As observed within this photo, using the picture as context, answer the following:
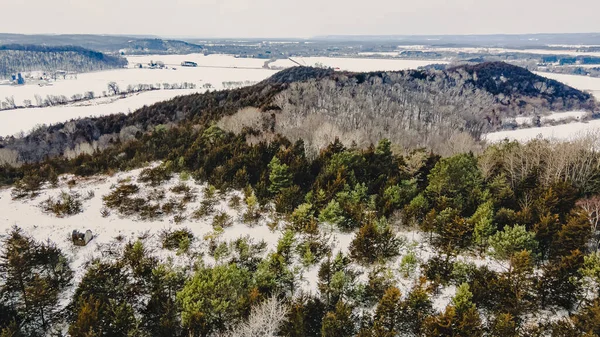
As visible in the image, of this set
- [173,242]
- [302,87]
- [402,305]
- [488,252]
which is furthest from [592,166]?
[302,87]

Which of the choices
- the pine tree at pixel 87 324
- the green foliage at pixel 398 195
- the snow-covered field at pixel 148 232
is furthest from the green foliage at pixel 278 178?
the pine tree at pixel 87 324

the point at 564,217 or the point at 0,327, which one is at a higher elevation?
the point at 564,217

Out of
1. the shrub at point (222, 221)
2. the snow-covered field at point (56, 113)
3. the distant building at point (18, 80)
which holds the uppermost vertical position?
the distant building at point (18, 80)

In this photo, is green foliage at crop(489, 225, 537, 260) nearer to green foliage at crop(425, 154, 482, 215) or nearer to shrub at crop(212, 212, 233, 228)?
green foliage at crop(425, 154, 482, 215)

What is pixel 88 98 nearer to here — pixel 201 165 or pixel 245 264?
pixel 201 165

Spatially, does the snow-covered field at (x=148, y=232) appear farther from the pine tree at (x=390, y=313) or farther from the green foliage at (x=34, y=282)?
the pine tree at (x=390, y=313)

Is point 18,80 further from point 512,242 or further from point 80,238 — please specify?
point 512,242

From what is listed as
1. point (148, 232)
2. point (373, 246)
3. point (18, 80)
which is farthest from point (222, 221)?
point (18, 80)
